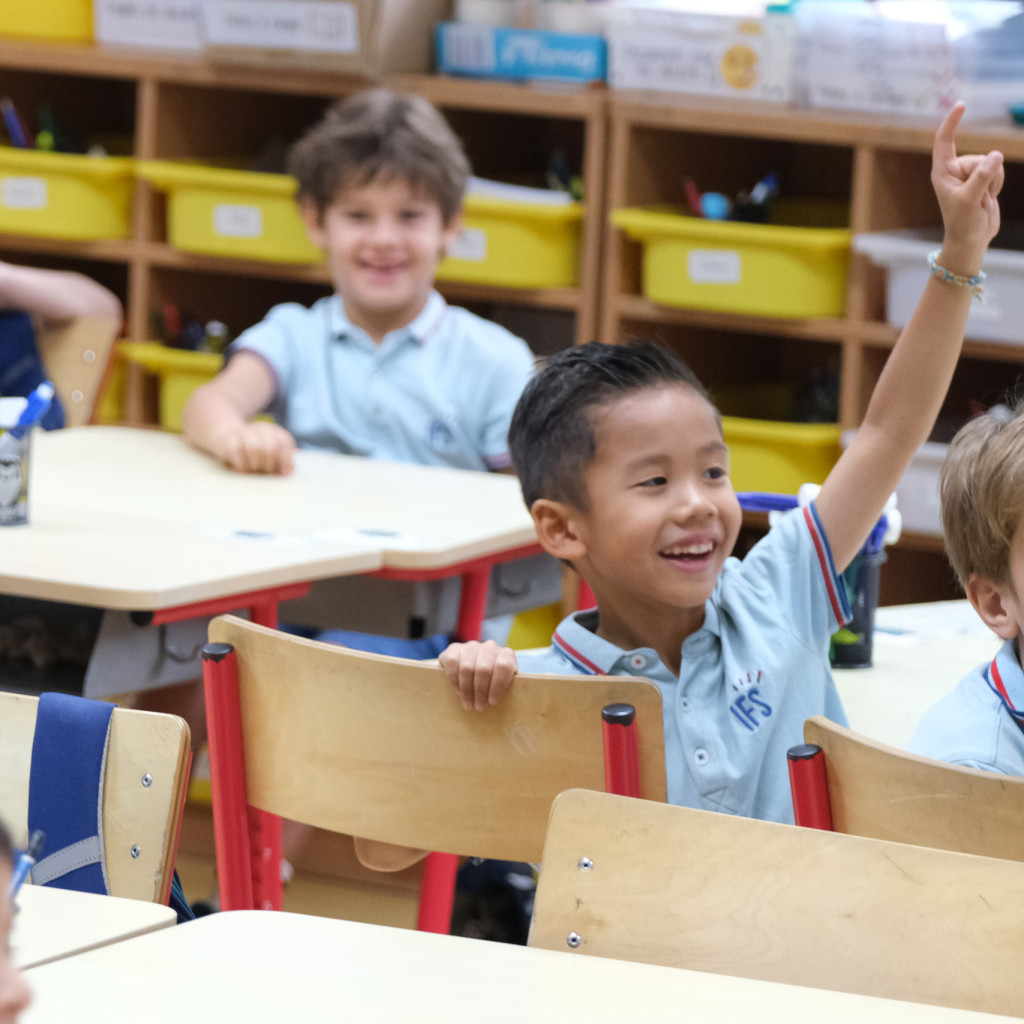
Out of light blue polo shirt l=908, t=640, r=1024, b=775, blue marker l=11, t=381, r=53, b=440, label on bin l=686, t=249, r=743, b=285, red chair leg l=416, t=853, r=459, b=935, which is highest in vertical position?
label on bin l=686, t=249, r=743, b=285

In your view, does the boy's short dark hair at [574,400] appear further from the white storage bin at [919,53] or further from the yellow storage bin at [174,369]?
the yellow storage bin at [174,369]

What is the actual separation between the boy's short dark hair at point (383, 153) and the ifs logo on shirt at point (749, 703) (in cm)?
143

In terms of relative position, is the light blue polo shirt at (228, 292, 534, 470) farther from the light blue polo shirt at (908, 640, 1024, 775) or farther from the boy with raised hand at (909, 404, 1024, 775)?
the light blue polo shirt at (908, 640, 1024, 775)

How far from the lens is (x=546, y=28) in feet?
10.9

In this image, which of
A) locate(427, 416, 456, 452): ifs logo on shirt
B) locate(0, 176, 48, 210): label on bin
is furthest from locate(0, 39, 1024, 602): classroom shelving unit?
locate(427, 416, 456, 452): ifs logo on shirt

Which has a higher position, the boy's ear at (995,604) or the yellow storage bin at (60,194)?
the yellow storage bin at (60,194)

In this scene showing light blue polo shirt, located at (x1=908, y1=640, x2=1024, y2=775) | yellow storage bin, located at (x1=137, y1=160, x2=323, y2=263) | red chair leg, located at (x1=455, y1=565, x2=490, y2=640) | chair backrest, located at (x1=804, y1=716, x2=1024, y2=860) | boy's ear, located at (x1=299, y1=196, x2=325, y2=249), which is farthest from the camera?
yellow storage bin, located at (x1=137, y1=160, x2=323, y2=263)

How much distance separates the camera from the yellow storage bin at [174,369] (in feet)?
11.5

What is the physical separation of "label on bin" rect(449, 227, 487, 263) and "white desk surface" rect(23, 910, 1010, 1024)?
2480mm

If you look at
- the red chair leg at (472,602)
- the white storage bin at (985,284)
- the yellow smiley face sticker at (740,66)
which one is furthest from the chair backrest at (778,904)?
the yellow smiley face sticker at (740,66)

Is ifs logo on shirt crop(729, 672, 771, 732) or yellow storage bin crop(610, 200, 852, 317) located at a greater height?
yellow storage bin crop(610, 200, 852, 317)

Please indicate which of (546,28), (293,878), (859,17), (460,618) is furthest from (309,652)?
(546,28)

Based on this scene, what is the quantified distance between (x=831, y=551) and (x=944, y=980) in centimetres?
69

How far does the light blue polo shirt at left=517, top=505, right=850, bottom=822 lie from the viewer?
57.7 inches
